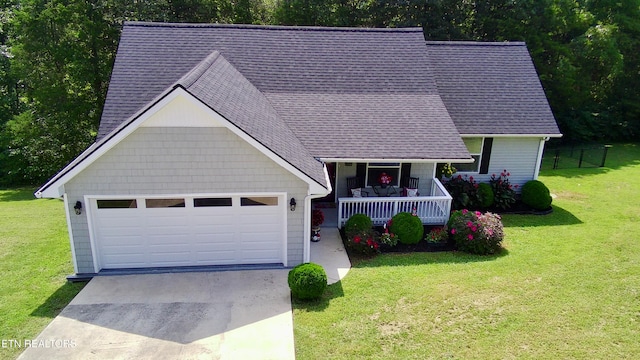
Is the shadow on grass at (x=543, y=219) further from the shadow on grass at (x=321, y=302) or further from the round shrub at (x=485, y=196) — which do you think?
the shadow on grass at (x=321, y=302)

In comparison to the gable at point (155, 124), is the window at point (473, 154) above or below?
below

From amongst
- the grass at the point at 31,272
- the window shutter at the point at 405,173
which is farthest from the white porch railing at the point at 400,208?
the grass at the point at 31,272

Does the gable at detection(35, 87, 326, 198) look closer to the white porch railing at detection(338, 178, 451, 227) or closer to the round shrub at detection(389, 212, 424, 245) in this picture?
the white porch railing at detection(338, 178, 451, 227)

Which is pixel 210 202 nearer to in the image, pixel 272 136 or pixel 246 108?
pixel 272 136

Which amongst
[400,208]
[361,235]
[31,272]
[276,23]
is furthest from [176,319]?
[276,23]

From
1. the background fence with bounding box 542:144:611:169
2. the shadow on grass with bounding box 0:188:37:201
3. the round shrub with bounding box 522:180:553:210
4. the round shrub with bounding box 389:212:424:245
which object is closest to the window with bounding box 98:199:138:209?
the round shrub with bounding box 389:212:424:245

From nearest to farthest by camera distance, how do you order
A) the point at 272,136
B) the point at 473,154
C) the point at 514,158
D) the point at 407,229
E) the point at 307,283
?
the point at 307,283
the point at 272,136
the point at 407,229
the point at 473,154
the point at 514,158

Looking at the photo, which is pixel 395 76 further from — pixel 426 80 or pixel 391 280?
pixel 391 280
